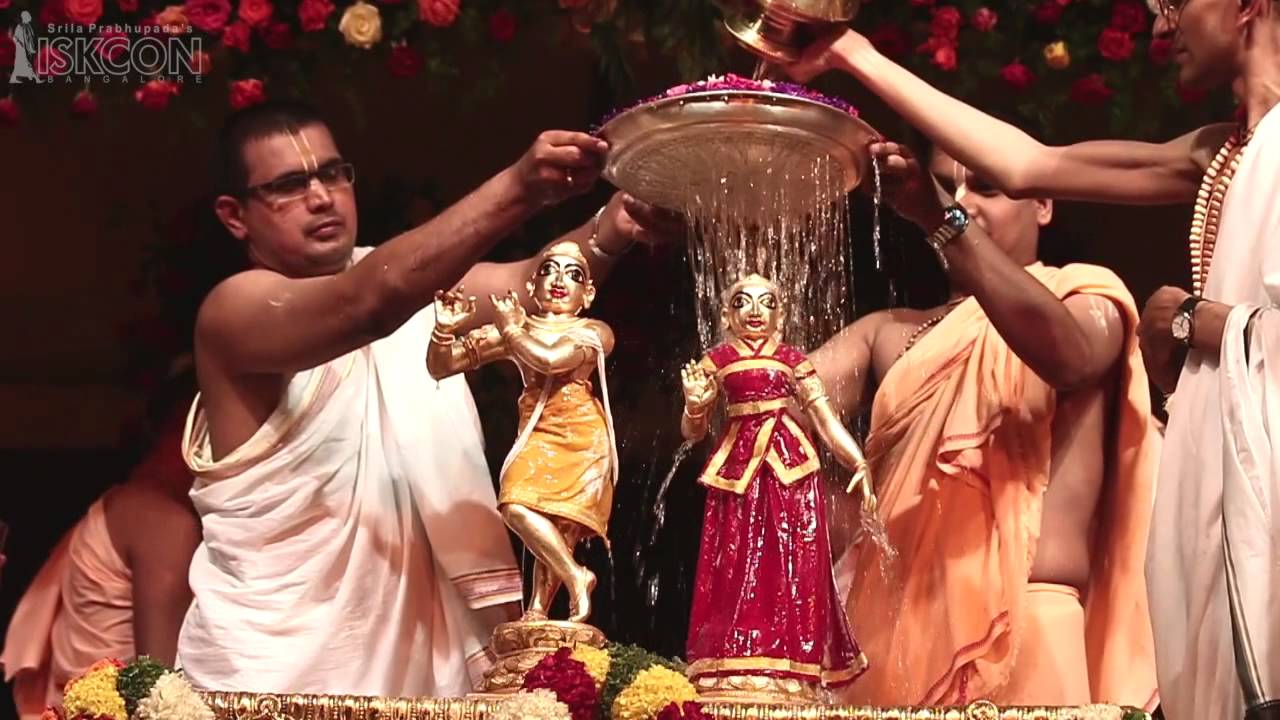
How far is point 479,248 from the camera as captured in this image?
3174mm

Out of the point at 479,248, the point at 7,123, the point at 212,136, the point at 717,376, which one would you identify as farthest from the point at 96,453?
the point at 717,376

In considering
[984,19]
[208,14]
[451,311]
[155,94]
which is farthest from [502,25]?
[451,311]

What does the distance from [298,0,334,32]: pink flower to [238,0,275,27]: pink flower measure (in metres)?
0.06

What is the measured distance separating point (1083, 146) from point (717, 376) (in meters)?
0.66

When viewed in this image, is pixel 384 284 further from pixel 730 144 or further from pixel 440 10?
pixel 440 10

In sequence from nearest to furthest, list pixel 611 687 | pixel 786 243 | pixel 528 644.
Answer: pixel 611 687 → pixel 528 644 → pixel 786 243

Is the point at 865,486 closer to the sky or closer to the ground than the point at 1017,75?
closer to the ground

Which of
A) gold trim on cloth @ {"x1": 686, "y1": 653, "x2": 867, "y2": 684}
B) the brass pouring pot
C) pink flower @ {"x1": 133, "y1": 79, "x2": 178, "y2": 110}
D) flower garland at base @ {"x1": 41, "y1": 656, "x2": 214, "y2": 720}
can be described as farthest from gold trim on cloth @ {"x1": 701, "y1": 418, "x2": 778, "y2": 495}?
pink flower @ {"x1": 133, "y1": 79, "x2": 178, "y2": 110}

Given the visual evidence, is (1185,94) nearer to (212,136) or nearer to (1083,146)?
(1083,146)

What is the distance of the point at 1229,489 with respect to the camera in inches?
103

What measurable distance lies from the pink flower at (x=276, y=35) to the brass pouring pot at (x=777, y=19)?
3.57 ft

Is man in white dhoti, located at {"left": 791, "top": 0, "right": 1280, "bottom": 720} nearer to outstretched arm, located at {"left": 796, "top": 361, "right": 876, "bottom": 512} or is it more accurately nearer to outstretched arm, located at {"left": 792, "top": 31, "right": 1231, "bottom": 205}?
outstretched arm, located at {"left": 792, "top": 31, "right": 1231, "bottom": 205}

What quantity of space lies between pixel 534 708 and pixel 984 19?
6.16 feet

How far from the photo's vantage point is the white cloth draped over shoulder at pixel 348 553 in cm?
321
